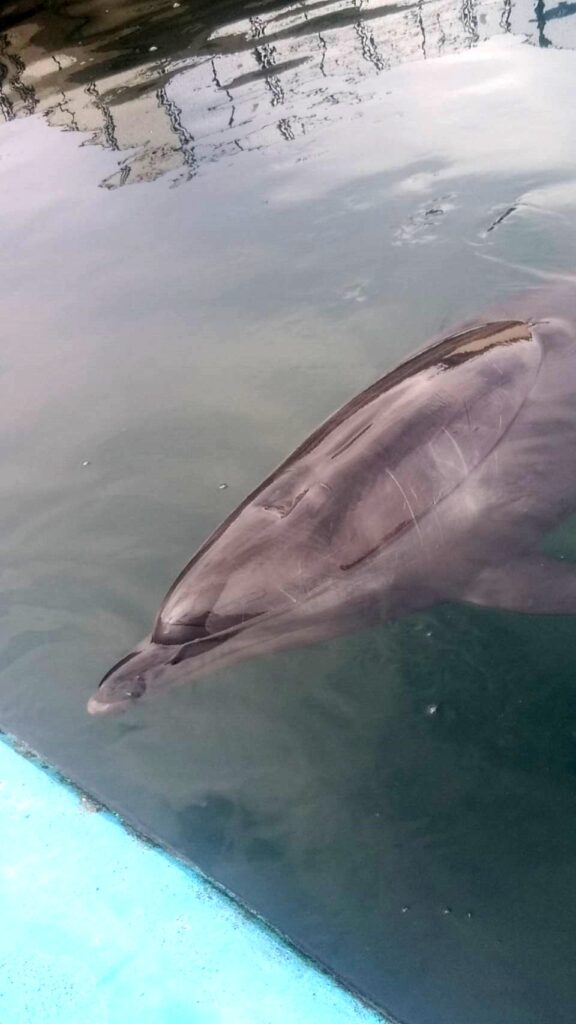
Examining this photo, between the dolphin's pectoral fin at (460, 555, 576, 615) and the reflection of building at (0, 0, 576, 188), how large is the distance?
6.65 meters

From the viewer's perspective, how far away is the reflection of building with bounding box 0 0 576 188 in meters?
10.4

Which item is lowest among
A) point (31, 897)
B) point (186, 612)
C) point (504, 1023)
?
point (504, 1023)

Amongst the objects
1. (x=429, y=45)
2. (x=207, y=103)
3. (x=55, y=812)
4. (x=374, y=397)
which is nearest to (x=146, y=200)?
(x=207, y=103)

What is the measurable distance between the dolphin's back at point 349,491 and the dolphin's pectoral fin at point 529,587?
458 millimetres

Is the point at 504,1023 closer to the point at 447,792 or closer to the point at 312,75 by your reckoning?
the point at 447,792

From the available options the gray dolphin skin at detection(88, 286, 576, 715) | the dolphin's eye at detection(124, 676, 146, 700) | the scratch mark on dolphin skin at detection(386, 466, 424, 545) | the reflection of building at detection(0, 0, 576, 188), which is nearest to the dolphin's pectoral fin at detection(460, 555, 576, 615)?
the gray dolphin skin at detection(88, 286, 576, 715)

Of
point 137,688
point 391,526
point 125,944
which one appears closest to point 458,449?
point 391,526

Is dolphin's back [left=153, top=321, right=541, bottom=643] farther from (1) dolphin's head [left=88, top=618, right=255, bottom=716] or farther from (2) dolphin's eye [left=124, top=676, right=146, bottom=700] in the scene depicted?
(2) dolphin's eye [left=124, top=676, right=146, bottom=700]

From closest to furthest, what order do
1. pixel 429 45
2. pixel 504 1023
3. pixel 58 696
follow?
pixel 504 1023 < pixel 58 696 < pixel 429 45

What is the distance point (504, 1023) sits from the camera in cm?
304

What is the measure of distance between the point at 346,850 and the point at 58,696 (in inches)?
66.1

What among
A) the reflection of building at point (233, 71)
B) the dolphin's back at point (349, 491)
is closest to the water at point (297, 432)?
the reflection of building at point (233, 71)

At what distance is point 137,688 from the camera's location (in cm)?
417

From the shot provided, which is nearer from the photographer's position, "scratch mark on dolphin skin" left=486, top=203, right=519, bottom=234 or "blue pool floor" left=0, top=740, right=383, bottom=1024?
"blue pool floor" left=0, top=740, right=383, bottom=1024
